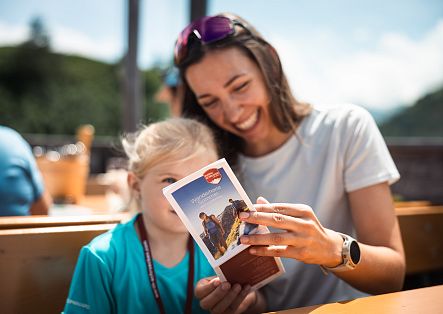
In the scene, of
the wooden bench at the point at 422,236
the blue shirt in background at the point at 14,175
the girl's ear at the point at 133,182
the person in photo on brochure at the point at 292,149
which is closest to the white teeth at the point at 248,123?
the person in photo on brochure at the point at 292,149

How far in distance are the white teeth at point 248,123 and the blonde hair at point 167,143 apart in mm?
121

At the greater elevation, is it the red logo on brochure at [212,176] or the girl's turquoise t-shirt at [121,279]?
the red logo on brochure at [212,176]

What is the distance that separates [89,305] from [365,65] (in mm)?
5948

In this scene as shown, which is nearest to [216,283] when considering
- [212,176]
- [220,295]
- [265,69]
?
[220,295]

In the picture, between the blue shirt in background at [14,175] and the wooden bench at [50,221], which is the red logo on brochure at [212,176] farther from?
the blue shirt in background at [14,175]

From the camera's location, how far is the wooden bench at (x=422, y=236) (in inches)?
73.9

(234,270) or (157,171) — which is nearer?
(234,270)

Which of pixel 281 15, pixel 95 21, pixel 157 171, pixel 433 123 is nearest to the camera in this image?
pixel 157 171

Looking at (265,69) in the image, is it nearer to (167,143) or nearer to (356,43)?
(167,143)

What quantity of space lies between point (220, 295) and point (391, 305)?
1.47 ft

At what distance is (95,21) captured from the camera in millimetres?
14102

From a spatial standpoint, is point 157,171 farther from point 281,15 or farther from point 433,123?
point 281,15

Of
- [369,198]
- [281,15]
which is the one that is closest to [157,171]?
[369,198]

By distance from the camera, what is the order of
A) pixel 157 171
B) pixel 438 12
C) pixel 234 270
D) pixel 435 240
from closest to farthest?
pixel 234 270, pixel 157 171, pixel 435 240, pixel 438 12
